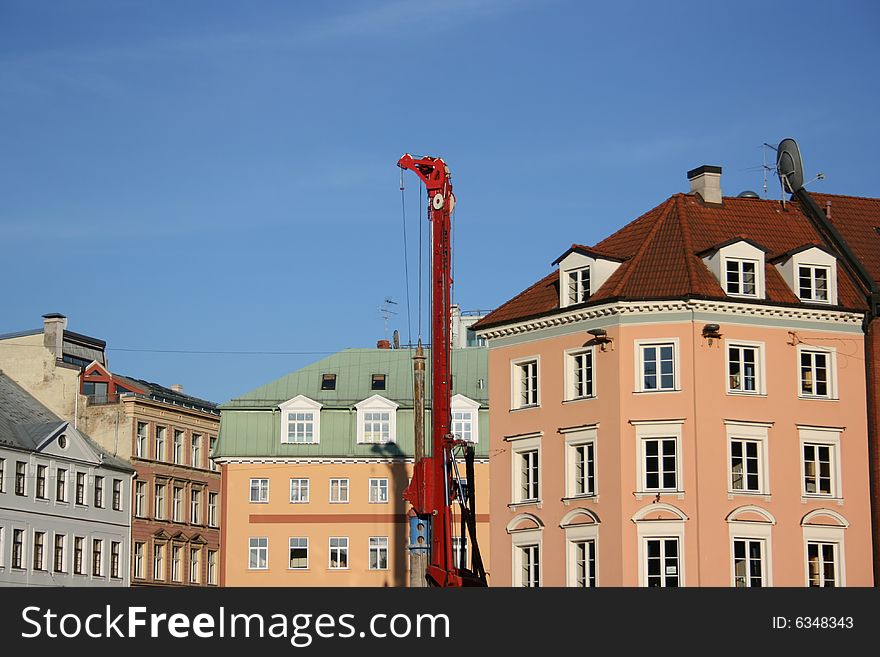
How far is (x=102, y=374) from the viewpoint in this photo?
107 meters

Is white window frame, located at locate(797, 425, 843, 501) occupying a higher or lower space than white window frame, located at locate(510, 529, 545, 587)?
higher

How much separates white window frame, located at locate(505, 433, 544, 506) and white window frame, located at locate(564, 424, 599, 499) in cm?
148

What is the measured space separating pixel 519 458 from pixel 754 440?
9524mm

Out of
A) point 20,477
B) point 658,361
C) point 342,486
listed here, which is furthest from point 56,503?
point 658,361

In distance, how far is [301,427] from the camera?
337ft

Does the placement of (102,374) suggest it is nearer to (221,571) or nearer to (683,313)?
(221,571)

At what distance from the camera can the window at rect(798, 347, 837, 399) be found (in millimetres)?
69125

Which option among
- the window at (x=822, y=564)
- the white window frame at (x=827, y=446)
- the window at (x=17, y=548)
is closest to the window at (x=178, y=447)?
the window at (x=17, y=548)

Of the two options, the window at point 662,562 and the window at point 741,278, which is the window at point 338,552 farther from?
the window at point 741,278

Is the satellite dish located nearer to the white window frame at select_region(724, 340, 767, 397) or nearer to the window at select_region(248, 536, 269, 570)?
the white window frame at select_region(724, 340, 767, 397)

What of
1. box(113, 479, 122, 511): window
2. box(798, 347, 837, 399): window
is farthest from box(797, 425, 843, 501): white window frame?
box(113, 479, 122, 511): window
